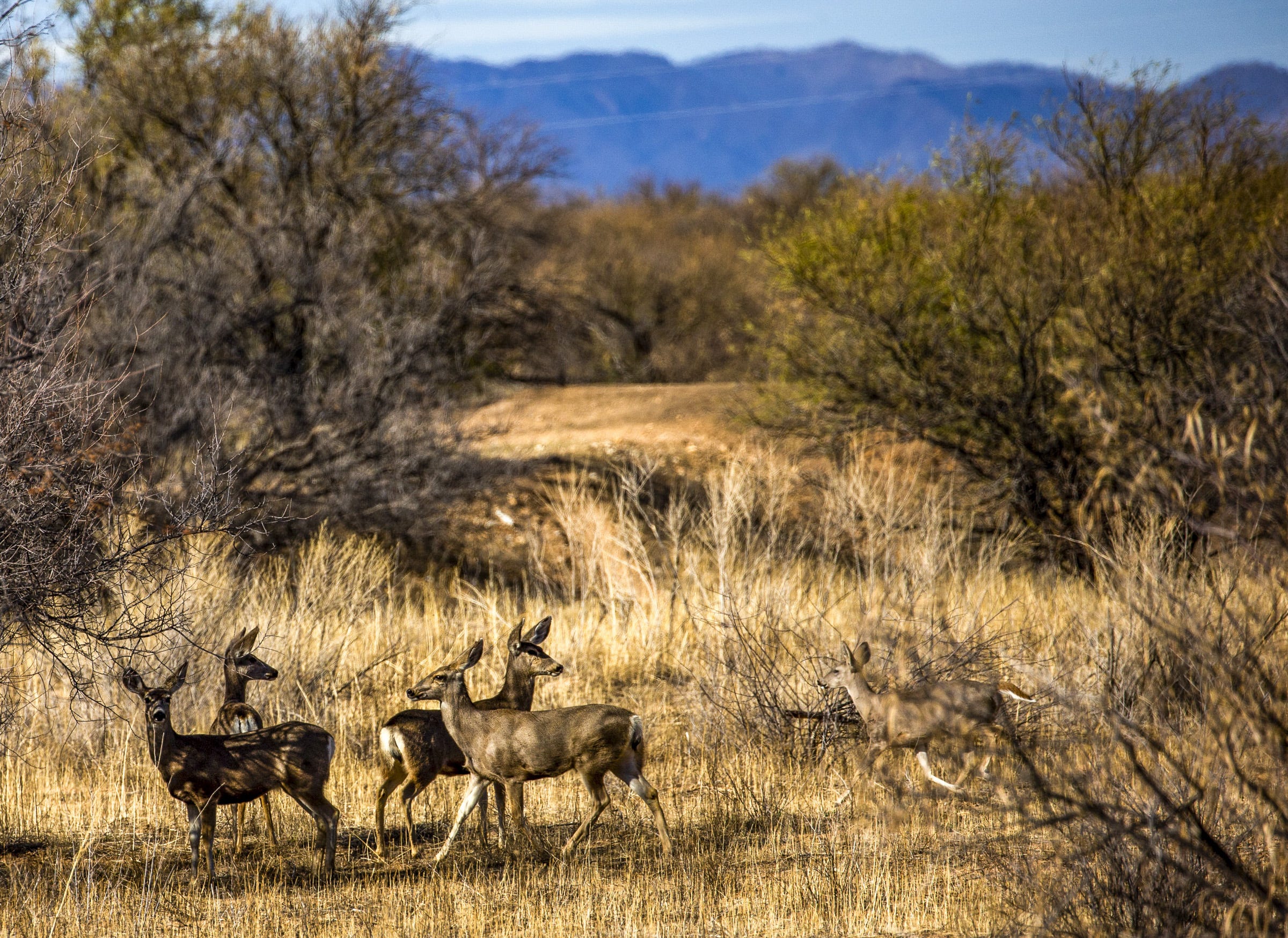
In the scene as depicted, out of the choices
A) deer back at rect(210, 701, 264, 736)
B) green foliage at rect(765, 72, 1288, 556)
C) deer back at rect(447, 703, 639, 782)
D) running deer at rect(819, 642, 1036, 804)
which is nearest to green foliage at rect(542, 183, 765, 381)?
green foliage at rect(765, 72, 1288, 556)

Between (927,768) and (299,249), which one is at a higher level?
(299,249)

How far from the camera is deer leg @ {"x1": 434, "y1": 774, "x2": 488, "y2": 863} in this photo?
5.81m

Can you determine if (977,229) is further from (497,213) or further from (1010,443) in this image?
(497,213)

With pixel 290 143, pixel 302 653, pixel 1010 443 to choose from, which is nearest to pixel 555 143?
pixel 290 143

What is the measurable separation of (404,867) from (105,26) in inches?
757

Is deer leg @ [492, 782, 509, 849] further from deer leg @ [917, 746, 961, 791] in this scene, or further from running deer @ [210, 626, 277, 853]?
deer leg @ [917, 746, 961, 791]

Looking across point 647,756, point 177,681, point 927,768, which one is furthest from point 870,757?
point 177,681

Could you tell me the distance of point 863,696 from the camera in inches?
262

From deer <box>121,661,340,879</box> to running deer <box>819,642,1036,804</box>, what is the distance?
104 inches

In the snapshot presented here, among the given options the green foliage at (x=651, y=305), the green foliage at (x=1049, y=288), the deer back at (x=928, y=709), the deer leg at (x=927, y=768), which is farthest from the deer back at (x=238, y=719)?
the green foliage at (x=651, y=305)

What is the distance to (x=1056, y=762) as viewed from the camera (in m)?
4.39

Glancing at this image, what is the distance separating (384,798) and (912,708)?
273cm

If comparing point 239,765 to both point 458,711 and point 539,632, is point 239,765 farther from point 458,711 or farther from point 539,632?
point 539,632

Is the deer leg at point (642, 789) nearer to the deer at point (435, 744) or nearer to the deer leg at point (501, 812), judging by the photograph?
the deer at point (435, 744)
